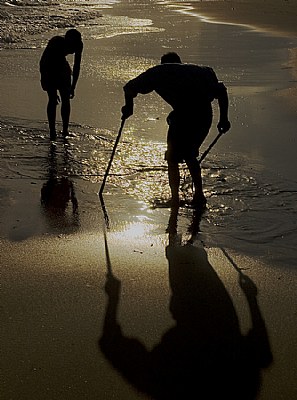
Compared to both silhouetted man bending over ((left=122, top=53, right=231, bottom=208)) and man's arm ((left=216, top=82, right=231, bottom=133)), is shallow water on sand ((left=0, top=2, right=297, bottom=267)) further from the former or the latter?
man's arm ((left=216, top=82, right=231, bottom=133))

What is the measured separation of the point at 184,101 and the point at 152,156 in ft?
6.29

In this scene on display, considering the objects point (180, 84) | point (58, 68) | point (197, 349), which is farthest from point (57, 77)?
point (197, 349)

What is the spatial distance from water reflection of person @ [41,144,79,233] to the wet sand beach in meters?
0.03

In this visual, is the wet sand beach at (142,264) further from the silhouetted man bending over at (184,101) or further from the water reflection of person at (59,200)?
the silhouetted man bending over at (184,101)

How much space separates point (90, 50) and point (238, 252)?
13.9 meters

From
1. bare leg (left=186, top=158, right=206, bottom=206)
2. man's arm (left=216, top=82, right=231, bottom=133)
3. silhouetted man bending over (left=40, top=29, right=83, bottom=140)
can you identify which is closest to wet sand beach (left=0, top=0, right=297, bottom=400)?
bare leg (left=186, top=158, right=206, bottom=206)

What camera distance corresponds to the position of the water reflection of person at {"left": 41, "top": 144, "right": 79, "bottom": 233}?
5879 millimetres

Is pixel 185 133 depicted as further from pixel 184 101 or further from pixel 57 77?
pixel 57 77

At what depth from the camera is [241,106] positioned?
11.1 m

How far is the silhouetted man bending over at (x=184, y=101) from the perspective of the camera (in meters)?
5.87

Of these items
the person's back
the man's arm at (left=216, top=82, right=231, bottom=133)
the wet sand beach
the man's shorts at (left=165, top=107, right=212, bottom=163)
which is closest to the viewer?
the wet sand beach

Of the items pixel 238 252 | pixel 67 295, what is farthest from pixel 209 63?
pixel 67 295

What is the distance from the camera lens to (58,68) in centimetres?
884

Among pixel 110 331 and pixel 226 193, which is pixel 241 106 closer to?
pixel 226 193
